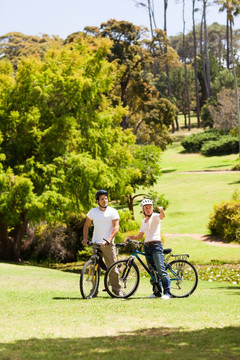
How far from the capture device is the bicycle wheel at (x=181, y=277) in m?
9.78

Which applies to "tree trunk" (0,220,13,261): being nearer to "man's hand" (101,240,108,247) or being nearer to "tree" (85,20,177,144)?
"man's hand" (101,240,108,247)

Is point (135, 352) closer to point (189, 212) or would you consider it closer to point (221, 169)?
point (189, 212)

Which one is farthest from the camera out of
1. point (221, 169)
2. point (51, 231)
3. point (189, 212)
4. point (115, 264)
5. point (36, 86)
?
point (221, 169)

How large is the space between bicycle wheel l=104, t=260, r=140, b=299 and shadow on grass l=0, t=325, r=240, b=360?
2945 millimetres

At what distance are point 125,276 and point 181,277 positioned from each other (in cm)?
107

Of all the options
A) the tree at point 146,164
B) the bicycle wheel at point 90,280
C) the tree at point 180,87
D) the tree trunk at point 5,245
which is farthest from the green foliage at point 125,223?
the tree at point 180,87

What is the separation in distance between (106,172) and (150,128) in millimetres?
23393

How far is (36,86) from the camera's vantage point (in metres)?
21.8

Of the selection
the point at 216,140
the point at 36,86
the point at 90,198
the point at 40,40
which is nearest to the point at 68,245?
the point at 90,198

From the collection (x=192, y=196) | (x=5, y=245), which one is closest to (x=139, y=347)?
(x=5, y=245)

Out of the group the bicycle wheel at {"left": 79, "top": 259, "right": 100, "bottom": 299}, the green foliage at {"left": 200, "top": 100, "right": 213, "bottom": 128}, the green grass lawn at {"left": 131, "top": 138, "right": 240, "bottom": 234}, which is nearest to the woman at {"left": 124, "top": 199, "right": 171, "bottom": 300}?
the bicycle wheel at {"left": 79, "top": 259, "right": 100, "bottom": 299}

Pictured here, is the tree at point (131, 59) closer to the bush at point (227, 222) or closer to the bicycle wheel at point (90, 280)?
the bush at point (227, 222)

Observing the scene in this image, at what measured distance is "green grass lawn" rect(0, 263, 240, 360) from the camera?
5.53 m

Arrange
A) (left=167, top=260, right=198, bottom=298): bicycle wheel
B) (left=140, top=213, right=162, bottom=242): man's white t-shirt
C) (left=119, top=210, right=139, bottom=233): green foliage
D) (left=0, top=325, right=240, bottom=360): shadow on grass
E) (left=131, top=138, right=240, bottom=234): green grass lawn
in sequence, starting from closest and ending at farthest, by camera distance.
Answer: (left=0, top=325, right=240, bottom=360): shadow on grass < (left=140, top=213, right=162, bottom=242): man's white t-shirt < (left=167, top=260, right=198, bottom=298): bicycle wheel < (left=119, top=210, right=139, bottom=233): green foliage < (left=131, top=138, right=240, bottom=234): green grass lawn
